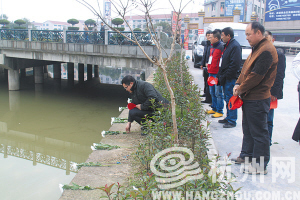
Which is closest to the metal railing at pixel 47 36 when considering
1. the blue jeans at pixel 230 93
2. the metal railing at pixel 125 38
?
the metal railing at pixel 125 38

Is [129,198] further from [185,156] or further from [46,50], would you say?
[46,50]

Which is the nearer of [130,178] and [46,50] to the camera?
[130,178]

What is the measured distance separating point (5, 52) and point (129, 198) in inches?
610

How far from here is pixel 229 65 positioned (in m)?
4.76

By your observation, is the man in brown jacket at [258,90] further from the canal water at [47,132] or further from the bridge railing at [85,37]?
the bridge railing at [85,37]

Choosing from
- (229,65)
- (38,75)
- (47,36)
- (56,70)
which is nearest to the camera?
(229,65)

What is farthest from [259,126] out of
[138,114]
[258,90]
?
[138,114]

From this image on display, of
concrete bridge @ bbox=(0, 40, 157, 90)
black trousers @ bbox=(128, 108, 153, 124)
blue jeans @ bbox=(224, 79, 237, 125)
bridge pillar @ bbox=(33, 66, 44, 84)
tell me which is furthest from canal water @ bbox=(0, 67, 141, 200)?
blue jeans @ bbox=(224, 79, 237, 125)

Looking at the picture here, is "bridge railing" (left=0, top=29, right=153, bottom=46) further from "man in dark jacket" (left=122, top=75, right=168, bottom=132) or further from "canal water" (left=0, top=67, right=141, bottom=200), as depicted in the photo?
"man in dark jacket" (left=122, top=75, right=168, bottom=132)

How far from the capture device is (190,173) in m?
2.62

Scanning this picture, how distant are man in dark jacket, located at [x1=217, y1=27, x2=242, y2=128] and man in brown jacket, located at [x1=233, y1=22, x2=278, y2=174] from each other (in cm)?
149

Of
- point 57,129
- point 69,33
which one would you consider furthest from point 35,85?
point 57,129

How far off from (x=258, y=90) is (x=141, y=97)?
2.22 m
